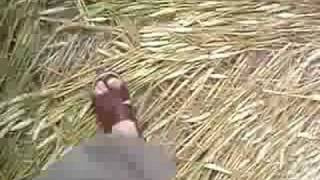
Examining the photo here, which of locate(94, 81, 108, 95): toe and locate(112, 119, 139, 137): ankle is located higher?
locate(94, 81, 108, 95): toe

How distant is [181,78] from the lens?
140 cm

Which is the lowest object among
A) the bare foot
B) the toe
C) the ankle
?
the ankle

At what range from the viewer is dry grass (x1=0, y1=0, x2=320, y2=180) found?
135 centimetres

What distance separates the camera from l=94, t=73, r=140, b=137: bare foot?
4.47ft

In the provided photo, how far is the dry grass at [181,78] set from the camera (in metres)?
1.35

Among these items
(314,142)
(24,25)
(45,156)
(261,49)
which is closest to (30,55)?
(24,25)

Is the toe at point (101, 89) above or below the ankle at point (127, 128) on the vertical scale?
above

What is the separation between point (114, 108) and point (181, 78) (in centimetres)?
14

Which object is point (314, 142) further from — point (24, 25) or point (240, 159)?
point (24, 25)

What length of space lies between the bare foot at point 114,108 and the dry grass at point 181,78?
22mm

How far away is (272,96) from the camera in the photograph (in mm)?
1385

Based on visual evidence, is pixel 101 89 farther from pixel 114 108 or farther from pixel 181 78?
pixel 181 78

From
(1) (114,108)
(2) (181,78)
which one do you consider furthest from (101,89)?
(2) (181,78)

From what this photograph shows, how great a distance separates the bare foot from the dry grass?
0.02m
